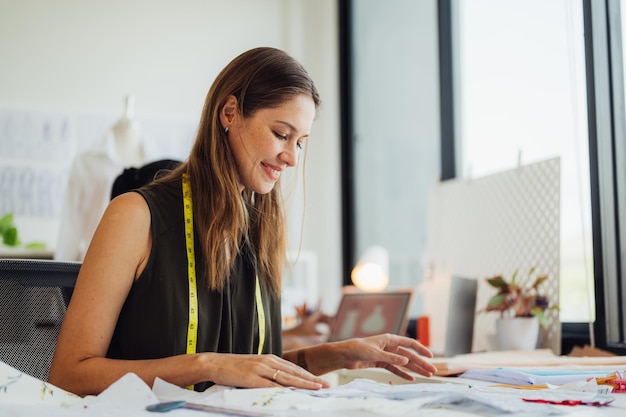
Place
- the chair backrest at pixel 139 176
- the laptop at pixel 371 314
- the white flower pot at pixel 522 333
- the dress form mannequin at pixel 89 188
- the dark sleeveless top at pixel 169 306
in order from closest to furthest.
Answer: the dark sleeveless top at pixel 169 306
the chair backrest at pixel 139 176
the white flower pot at pixel 522 333
the laptop at pixel 371 314
the dress form mannequin at pixel 89 188

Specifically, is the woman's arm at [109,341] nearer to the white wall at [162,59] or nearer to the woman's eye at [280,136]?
the woman's eye at [280,136]

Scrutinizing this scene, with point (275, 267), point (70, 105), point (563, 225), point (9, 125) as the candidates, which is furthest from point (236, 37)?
point (275, 267)

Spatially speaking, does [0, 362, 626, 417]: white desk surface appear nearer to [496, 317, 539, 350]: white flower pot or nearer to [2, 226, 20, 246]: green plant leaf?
[496, 317, 539, 350]: white flower pot

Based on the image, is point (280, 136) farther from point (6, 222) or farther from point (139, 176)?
point (6, 222)

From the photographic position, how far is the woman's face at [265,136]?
1637mm

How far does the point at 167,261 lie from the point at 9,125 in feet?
10.0

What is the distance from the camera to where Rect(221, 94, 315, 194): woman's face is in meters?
1.64

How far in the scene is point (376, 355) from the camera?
4.97 feet

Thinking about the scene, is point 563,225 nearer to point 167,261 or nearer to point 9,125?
point 167,261

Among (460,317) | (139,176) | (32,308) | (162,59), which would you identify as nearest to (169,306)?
(32,308)

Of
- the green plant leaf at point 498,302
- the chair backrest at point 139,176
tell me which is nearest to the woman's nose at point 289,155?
the chair backrest at point 139,176

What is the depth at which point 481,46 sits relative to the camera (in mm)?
3414

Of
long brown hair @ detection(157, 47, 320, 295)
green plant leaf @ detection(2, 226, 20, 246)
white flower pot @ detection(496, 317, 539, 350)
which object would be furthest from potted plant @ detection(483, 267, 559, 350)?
green plant leaf @ detection(2, 226, 20, 246)

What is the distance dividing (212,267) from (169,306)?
11 centimetres
